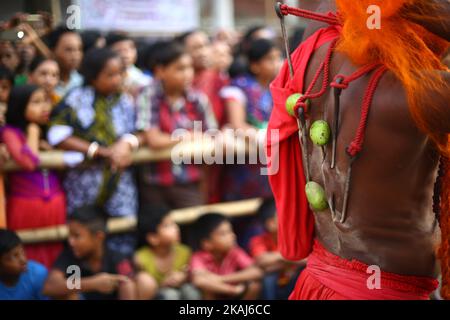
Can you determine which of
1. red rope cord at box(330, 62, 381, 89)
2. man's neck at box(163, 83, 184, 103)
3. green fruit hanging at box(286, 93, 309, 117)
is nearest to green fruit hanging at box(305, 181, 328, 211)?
green fruit hanging at box(286, 93, 309, 117)

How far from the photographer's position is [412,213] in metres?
2.36

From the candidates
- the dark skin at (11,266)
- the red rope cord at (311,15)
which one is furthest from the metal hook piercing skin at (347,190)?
the dark skin at (11,266)

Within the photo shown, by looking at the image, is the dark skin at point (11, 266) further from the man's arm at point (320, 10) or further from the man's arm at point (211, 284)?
the man's arm at point (320, 10)

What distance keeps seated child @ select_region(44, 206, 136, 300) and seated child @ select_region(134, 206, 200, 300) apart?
0.19 meters

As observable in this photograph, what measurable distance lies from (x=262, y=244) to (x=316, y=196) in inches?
89.6

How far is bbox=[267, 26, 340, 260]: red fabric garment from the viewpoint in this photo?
2.60 metres

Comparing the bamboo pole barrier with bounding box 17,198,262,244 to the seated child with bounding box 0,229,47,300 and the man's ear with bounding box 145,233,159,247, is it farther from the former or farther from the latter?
the seated child with bounding box 0,229,47,300

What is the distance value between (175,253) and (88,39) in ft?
6.50

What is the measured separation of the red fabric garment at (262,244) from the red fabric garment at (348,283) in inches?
77.4

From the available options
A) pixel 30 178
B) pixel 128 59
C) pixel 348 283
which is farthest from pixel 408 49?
pixel 128 59

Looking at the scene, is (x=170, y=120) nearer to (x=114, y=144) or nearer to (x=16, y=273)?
(x=114, y=144)

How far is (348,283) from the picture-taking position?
2512mm
